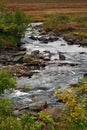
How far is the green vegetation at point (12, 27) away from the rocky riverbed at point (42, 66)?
1.56m

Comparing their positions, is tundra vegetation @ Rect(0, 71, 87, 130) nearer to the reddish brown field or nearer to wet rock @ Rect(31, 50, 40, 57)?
wet rock @ Rect(31, 50, 40, 57)

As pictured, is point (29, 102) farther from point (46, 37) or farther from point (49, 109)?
point (46, 37)

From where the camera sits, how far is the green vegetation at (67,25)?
227 ft

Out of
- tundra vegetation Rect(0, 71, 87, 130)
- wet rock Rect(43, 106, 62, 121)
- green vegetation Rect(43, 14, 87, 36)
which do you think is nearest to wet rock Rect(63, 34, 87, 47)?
green vegetation Rect(43, 14, 87, 36)

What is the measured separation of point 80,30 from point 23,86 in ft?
126

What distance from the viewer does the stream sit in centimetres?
2974

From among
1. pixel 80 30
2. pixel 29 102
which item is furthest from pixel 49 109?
pixel 80 30

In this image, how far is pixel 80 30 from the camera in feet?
227

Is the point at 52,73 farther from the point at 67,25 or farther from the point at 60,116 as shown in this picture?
the point at 67,25

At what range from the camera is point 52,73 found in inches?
1538

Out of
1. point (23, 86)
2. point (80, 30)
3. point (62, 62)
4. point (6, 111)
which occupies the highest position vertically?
point (6, 111)

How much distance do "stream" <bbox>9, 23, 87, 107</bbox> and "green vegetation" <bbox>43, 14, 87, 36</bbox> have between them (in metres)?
9.74

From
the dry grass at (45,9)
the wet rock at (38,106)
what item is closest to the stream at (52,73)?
Result: the wet rock at (38,106)

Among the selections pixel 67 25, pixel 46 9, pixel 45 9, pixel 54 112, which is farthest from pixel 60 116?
pixel 45 9
